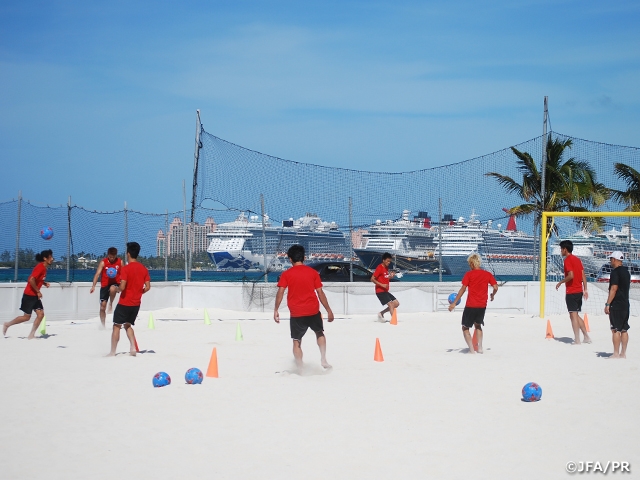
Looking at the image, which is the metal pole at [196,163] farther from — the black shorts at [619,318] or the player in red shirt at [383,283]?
the black shorts at [619,318]

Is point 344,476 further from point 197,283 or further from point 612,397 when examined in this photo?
point 197,283

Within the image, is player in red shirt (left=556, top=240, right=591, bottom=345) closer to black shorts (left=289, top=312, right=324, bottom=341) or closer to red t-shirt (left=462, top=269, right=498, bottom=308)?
red t-shirt (left=462, top=269, right=498, bottom=308)

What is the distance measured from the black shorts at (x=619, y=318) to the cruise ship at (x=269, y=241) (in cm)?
1036

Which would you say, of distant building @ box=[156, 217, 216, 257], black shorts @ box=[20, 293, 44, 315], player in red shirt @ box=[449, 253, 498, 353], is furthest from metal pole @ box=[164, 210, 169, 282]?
player in red shirt @ box=[449, 253, 498, 353]

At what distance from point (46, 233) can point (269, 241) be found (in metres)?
5.51

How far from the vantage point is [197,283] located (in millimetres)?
19797

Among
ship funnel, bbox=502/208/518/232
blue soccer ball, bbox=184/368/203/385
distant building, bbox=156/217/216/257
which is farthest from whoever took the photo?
ship funnel, bbox=502/208/518/232

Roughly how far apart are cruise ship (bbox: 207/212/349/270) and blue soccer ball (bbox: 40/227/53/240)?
149 inches

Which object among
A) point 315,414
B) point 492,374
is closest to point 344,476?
point 315,414

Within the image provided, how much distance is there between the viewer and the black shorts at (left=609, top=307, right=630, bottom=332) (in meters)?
10.6

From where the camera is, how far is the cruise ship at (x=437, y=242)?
2139 centimetres


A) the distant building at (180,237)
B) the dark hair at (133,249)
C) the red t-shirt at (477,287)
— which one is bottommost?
the red t-shirt at (477,287)

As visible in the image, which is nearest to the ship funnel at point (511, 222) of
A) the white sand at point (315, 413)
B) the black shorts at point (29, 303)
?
the white sand at point (315, 413)

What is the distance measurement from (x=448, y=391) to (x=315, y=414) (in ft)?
5.83
